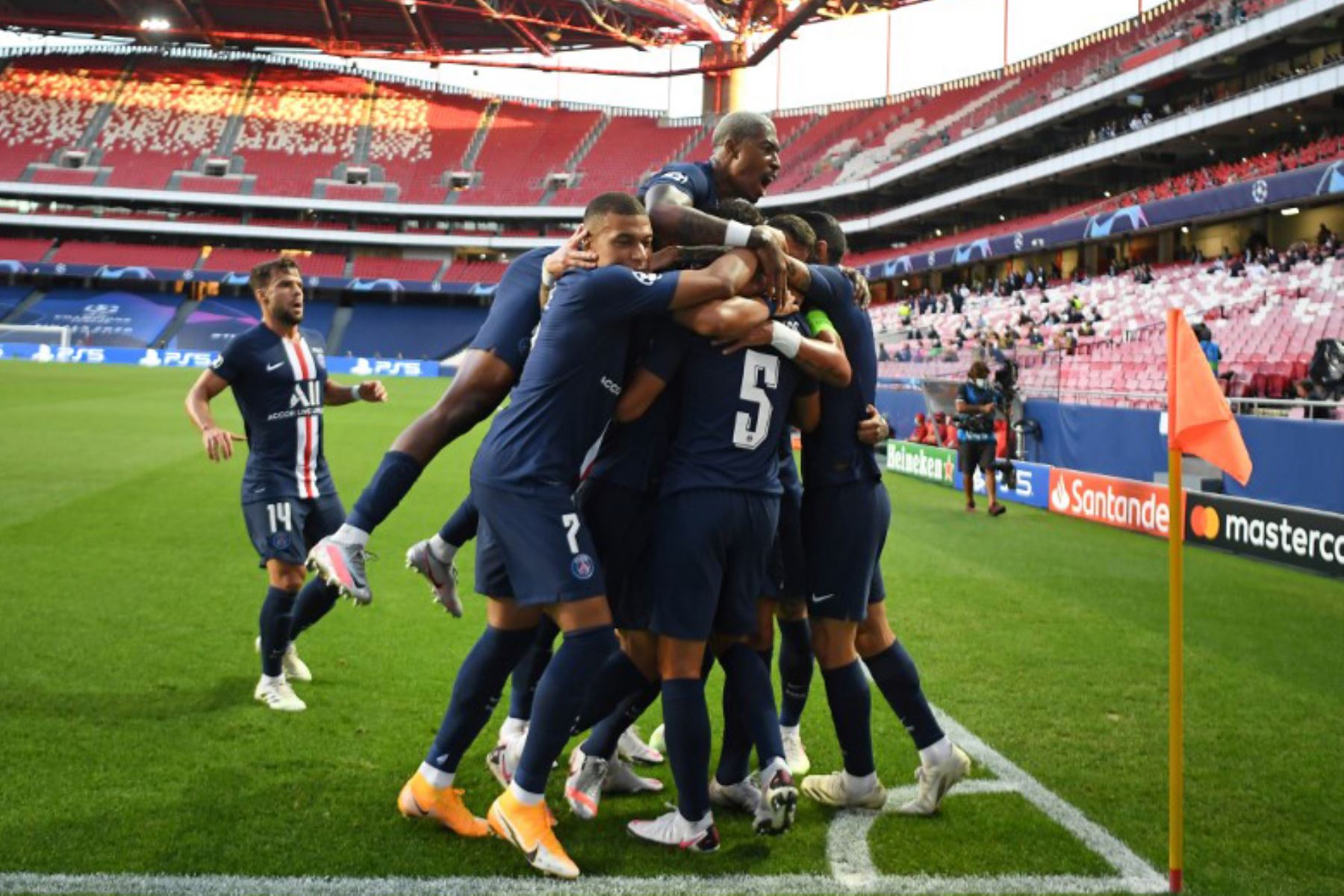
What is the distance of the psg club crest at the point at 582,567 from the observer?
3.69m

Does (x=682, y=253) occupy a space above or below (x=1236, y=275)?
below

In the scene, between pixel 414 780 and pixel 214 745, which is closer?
pixel 414 780

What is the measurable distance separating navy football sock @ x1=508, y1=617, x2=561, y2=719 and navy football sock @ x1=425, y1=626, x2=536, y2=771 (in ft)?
1.91

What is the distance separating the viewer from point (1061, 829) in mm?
4086

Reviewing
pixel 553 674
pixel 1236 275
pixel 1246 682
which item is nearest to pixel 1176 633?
pixel 553 674

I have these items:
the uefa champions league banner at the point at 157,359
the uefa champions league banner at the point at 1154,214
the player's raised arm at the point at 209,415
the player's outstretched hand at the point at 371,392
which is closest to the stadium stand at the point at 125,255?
the uefa champions league banner at the point at 157,359

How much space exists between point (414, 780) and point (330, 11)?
63830mm

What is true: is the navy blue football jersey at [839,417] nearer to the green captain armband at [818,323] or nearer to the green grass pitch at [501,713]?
the green captain armband at [818,323]

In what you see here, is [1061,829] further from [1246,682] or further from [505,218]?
[505,218]

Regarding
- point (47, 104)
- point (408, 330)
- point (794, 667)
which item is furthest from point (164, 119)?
point (794, 667)

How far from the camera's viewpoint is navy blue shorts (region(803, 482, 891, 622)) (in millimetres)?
4195

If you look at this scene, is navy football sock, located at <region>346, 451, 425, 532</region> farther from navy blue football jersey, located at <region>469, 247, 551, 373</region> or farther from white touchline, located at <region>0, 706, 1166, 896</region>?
white touchline, located at <region>0, 706, 1166, 896</region>

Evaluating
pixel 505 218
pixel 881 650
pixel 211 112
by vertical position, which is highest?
pixel 211 112

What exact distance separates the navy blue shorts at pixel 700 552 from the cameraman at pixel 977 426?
9.92 meters
